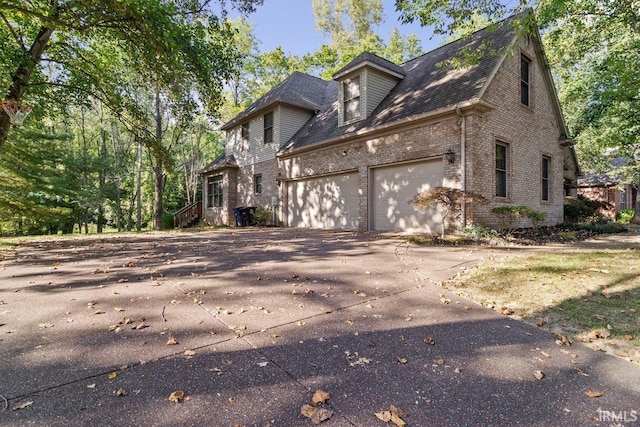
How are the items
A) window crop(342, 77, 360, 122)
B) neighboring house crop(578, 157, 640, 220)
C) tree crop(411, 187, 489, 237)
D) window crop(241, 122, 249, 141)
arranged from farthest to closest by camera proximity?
1. neighboring house crop(578, 157, 640, 220)
2. window crop(241, 122, 249, 141)
3. window crop(342, 77, 360, 122)
4. tree crop(411, 187, 489, 237)

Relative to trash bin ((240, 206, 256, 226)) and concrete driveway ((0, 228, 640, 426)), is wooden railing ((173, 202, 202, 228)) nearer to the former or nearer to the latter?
trash bin ((240, 206, 256, 226))

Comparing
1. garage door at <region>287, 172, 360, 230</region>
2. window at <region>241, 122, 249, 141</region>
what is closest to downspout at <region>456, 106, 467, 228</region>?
garage door at <region>287, 172, 360, 230</region>

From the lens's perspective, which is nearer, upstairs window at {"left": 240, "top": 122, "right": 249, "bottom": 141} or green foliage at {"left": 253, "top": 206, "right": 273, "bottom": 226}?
green foliage at {"left": 253, "top": 206, "right": 273, "bottom": 226}

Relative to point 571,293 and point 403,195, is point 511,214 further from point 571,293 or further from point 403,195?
point 571,293

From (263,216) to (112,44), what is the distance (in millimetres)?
8391

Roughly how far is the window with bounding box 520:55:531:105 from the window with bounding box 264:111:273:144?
33.9ft

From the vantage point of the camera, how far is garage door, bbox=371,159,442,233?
909 cm

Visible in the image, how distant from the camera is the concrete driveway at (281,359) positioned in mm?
1708

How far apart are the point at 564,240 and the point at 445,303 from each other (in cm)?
687

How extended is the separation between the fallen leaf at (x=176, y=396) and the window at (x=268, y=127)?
14170mm

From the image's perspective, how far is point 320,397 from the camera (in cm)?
180

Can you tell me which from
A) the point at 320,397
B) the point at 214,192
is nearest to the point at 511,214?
the point at 320,397

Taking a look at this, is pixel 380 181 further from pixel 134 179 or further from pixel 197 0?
pixel 134 179

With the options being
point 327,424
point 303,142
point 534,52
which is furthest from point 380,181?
point 327,424
